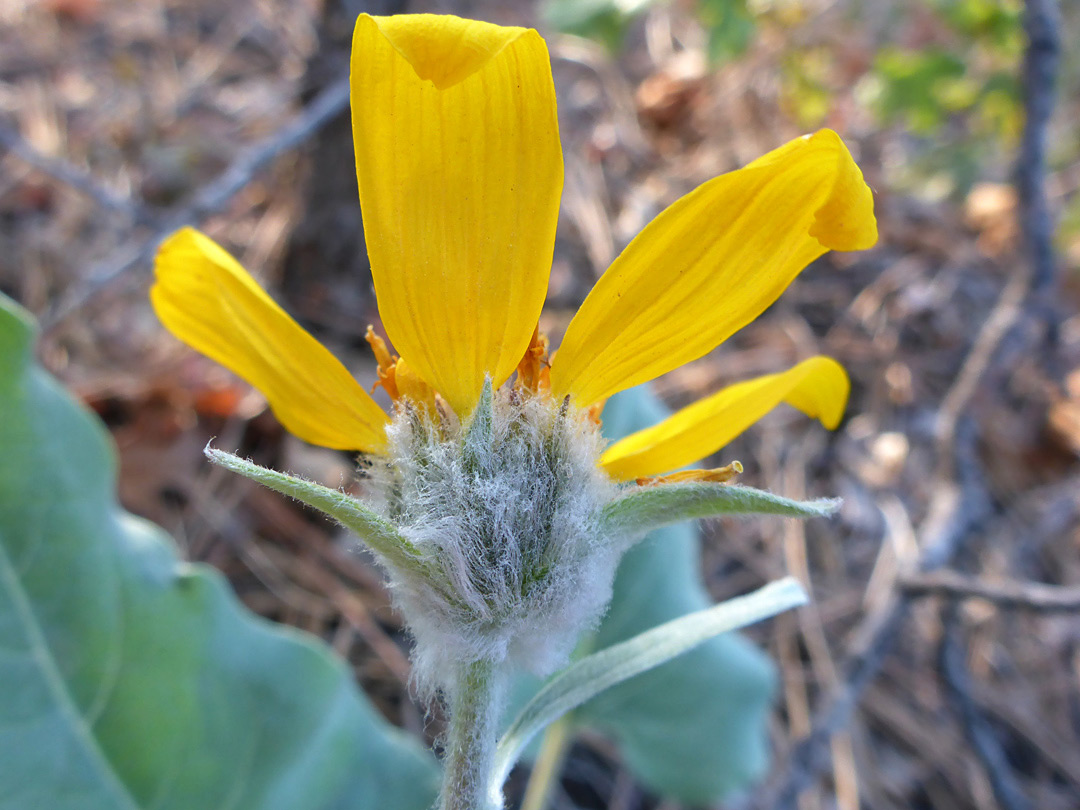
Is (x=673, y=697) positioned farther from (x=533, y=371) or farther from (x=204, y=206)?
(x=204, y=206)

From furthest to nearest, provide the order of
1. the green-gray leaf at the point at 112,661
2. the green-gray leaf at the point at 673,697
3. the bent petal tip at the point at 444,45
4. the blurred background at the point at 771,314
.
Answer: the blurred background at the point at 771,314 < the green-gray leaf at the point at 673,697 < the green-gray leaf at the point at 112,661 < the bent petal tip at the point at 444,45

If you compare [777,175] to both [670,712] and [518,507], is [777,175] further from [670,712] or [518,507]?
[670,712]

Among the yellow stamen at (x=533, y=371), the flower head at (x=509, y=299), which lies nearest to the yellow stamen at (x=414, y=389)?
the flower head at (x=509, y=299)

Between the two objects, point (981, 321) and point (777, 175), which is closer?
point (777, 175)

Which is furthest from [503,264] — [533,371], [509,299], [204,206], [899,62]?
[899,62]

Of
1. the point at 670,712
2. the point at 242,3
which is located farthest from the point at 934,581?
the point at 242,3

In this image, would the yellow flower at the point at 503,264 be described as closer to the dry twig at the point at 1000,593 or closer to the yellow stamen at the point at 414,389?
the yellow stamen at the point at 414,389

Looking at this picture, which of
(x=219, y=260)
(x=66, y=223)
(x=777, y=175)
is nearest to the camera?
(x=777, y=175)
